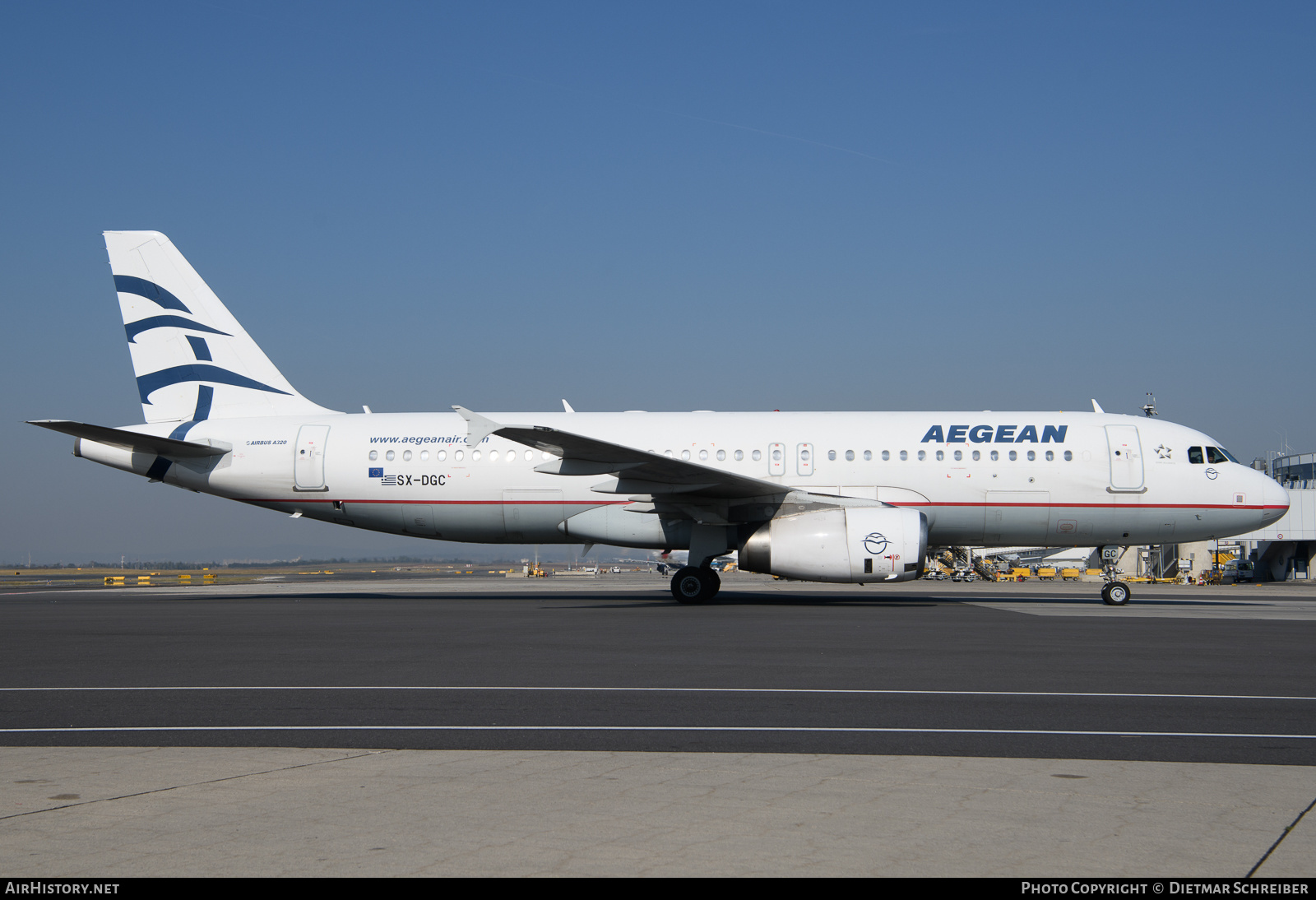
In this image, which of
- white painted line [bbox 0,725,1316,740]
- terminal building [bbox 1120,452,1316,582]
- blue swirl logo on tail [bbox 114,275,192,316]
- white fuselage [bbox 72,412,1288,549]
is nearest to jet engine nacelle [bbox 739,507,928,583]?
white fuselage [bbox 72,412,1288,549]

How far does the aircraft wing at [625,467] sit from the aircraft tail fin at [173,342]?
8340 mm

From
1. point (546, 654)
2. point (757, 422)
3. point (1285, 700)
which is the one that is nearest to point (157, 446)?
point (757, 422)

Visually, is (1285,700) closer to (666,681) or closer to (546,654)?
(666,681)

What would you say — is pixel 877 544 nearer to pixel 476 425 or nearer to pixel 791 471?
Result: pixel 791 471

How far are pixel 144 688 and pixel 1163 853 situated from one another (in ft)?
26.7

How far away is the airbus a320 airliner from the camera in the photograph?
21.1 meters

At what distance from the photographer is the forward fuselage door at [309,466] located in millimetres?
23141

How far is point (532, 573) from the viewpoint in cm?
6769

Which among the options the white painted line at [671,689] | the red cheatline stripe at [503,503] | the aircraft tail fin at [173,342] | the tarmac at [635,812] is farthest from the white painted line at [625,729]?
the aircraft tail fin at [173,342]

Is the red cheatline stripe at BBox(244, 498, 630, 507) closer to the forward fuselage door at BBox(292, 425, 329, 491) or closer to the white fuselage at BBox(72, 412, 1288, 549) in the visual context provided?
the white fuselage at BBox(72, 412, 1288, 549)

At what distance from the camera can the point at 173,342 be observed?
962 inches

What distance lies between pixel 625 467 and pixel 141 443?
36.8ft

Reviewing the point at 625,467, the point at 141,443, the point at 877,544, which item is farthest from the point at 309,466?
the point at 877,544

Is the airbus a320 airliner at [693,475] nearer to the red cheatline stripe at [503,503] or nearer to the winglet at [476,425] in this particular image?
the red cheatline stripe at [503,503]
